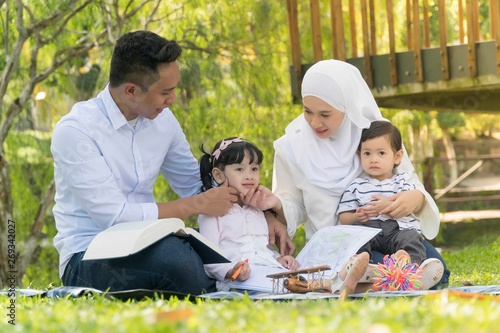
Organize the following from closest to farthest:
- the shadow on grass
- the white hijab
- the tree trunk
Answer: the white hijab
the shadow on grass
the tree trunk

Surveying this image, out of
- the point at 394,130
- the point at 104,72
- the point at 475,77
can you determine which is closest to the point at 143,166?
the point at 394,130

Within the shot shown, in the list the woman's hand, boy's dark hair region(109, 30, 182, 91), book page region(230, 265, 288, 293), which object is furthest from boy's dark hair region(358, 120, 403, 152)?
boy's dark hair region(109, 30, 182, 91)

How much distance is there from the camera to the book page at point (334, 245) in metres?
4.85

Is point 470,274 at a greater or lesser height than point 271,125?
lesser

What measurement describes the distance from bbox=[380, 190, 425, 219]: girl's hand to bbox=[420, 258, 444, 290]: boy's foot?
13.7 inches

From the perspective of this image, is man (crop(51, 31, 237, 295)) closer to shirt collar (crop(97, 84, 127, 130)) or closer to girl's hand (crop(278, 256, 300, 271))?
shirt collar (crop(97, 84, 127, 130))

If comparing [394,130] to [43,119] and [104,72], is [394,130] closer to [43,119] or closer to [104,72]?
[104,72]

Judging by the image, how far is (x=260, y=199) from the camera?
5.16m

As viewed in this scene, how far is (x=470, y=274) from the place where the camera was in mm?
6914

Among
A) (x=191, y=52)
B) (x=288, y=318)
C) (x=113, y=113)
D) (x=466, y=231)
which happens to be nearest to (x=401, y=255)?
(x=113, y=113)

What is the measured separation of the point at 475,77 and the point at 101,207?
4.44 meters

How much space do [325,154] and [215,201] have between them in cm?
82

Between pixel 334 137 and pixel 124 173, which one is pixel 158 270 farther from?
pixel 334 137

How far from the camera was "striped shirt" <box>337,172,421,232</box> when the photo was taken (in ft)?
16.8
